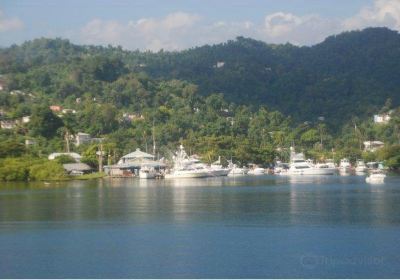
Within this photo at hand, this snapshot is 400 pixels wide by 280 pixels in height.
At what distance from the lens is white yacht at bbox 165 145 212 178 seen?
9412 centimetres

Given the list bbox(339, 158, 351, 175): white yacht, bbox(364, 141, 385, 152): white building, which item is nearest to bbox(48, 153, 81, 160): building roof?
bbox(339, 158, 351, 175): white yacht

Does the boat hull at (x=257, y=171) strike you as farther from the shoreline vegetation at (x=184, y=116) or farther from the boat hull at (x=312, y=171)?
the boat hull at (x=312, y=171)

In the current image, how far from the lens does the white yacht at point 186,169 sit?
94125mm

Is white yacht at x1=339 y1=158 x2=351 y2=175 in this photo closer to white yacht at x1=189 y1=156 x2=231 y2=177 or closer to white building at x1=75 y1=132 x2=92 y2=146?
white yacht at x1=189 y1=156 x2=231 y2=177

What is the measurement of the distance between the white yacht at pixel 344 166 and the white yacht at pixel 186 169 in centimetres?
2144

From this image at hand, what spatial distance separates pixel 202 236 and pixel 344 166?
78.3m

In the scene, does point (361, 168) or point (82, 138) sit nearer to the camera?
point (361, 168)

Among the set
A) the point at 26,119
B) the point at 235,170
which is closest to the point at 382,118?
the point at 235,170

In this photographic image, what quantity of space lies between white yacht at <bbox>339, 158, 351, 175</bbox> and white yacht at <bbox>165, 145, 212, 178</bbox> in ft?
70.3

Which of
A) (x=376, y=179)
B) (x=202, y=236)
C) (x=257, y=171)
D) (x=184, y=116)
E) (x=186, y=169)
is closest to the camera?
(x=202, y=236)

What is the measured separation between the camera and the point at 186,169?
9494cm

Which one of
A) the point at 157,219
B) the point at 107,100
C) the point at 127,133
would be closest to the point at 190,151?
the point at 127,133

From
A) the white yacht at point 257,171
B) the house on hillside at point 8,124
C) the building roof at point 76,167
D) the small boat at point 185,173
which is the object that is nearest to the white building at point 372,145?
the white yacht at point 257,171

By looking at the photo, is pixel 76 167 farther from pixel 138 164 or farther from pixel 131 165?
pixel 138 164
